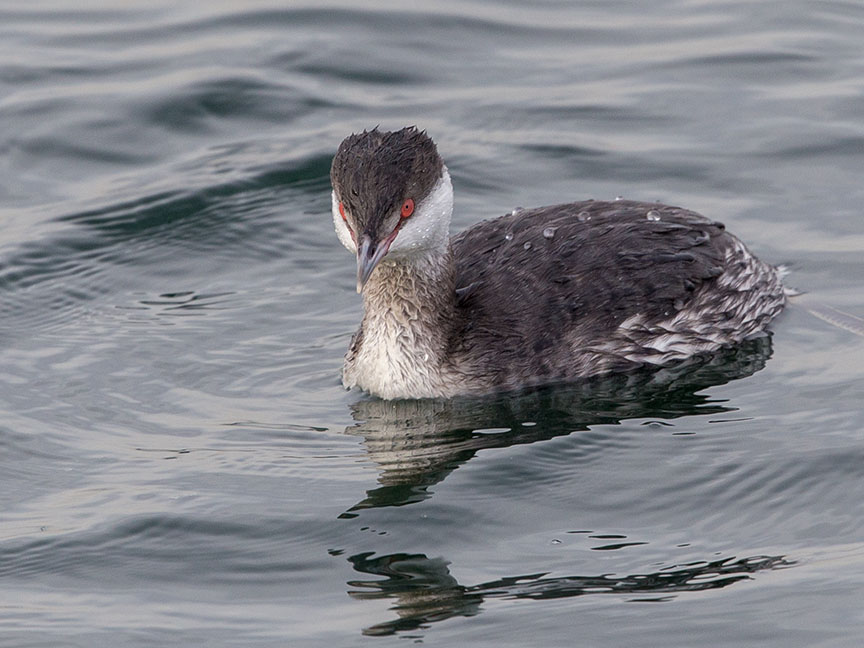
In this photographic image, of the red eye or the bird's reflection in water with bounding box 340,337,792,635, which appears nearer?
the bird's reflection in water with bounding box 340,337,792,635

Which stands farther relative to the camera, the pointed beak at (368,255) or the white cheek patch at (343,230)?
the white cheek patch at (343,230)

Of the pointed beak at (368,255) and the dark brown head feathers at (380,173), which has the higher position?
the dark brown head feathers at (380,173)

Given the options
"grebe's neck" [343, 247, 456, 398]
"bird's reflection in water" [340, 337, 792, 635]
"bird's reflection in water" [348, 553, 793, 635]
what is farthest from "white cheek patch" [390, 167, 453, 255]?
"bird's reflection in water" [348, 553, 793, 635]

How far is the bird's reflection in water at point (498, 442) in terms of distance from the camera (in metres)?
7.20

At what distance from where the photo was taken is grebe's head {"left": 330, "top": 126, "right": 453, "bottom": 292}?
8.62 meters

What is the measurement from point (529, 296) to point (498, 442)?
105 cm

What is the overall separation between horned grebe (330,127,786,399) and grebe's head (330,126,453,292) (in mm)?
13

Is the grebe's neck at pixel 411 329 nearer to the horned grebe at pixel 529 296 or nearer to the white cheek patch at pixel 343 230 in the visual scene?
the horned grebe at pixel 529 296

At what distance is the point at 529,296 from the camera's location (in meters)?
9.52

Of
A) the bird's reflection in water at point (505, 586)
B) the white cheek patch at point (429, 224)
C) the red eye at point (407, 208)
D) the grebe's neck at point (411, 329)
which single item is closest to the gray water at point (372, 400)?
the bird's reflection in water at point (505, 586)

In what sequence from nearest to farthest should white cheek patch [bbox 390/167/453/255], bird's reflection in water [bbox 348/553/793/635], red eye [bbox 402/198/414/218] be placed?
bird's reflection in water [bbox 348/553/793/635], red eye [bbox 402/198/414/218], white cheek patch [bbox 390/167/453/255]

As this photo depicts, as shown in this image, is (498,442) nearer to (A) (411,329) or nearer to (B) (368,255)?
(A) (411,329)

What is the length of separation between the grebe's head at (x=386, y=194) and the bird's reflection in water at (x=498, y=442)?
0.98m

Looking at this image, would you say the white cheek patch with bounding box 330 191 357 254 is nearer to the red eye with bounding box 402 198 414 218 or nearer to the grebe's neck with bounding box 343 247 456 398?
the red eye with bounding box 402 198 414 218
